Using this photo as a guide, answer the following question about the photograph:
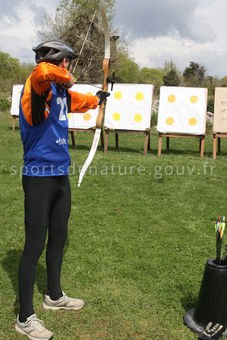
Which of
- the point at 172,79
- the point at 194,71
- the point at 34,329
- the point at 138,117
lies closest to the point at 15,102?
the point at 138,117

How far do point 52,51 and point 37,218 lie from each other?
3.07ft

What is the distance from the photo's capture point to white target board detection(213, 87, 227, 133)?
820 centimetres

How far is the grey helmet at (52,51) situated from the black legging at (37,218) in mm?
663

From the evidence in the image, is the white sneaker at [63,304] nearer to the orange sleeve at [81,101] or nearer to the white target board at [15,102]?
the orange sleeve at [81,101]

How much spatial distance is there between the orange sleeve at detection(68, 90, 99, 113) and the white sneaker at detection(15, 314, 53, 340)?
4.39 ft

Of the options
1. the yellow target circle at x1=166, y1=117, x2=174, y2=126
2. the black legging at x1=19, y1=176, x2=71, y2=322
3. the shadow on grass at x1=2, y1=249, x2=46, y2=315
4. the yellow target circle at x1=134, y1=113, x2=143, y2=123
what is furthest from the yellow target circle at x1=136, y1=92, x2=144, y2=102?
the black legging at x1=19, y1=176, x2=71, y2=322

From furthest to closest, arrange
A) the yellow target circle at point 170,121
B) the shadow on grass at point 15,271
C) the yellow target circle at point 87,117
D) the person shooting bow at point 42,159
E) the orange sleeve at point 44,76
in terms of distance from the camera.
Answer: the yellow target circle at point 87,117 → the yellow target circle at point 170,121 → the shadow on grass at point 15,271 → the person shooting bow at point 42,159 → the orange sleeve at point 44,76

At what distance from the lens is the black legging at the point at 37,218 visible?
2.09 m

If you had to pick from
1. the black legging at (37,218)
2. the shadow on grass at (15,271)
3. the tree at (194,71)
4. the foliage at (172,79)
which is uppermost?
the tree at (194,71)

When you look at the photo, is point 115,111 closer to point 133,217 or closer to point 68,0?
point 133,217

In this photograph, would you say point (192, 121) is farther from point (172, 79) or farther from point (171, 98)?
point (172, 79)

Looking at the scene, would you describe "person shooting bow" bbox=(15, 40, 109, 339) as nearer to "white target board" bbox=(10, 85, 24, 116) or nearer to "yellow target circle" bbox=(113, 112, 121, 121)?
"yellow target circle" bbox=(113, 112, 121, 121)

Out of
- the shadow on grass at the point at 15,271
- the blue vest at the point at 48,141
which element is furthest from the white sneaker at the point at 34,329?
the blue vest at the point at 48,141

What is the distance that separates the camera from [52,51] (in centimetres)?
201
